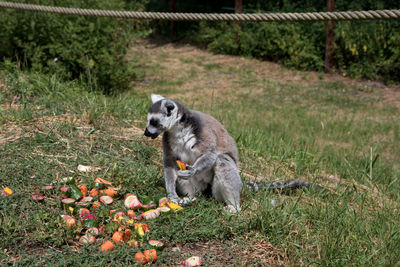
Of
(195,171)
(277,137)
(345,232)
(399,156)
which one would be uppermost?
(195,171)

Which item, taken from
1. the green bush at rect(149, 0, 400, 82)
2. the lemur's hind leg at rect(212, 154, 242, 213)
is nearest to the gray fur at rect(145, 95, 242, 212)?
the lemur's hind leg at rect(212, 154, 242, 213)

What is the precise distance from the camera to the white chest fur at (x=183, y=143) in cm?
322

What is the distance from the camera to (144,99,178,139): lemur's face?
3086 millimetres

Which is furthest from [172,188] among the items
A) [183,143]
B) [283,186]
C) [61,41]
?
[61,41]

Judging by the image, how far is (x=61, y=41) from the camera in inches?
279

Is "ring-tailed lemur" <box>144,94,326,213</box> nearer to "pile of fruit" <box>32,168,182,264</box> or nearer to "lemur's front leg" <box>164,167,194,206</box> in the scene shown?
"lemur's front leg" <box>164,167,194,206</box>

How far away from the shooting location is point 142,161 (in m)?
3.85

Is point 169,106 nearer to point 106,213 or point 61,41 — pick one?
point 106,213

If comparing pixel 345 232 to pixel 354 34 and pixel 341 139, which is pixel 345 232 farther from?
pixel 354 34

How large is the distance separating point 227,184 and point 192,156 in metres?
0.35

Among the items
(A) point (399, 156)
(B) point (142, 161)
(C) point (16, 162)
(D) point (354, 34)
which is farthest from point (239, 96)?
(C) point (16, 162)

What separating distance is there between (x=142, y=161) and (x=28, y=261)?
156 centimetres

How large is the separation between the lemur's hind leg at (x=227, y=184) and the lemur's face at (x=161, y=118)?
1.55 feet

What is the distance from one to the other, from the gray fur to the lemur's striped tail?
0.30m
